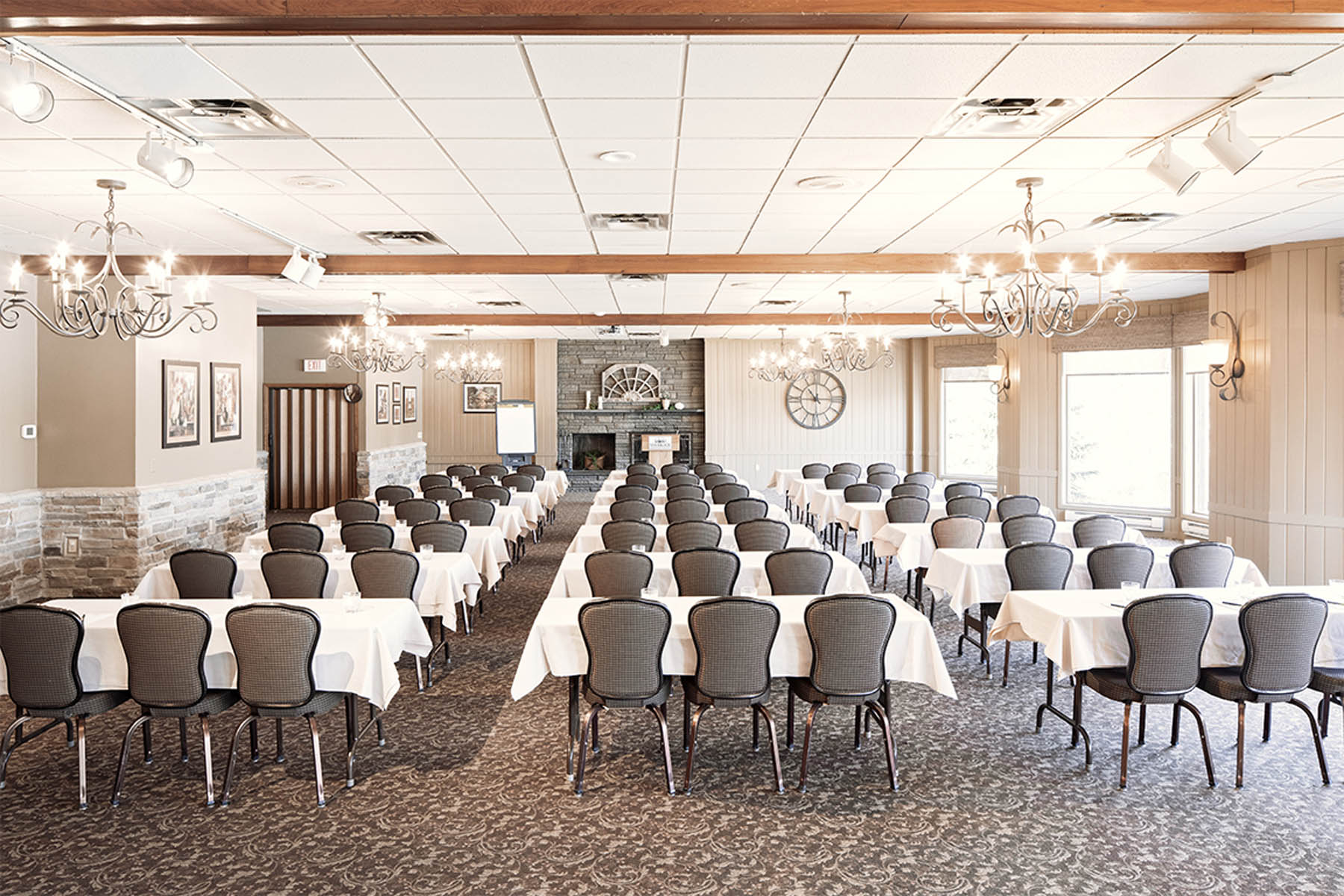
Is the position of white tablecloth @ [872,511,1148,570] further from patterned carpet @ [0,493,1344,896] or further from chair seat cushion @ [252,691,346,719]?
chair seat cushion @ [252,691,346,719]

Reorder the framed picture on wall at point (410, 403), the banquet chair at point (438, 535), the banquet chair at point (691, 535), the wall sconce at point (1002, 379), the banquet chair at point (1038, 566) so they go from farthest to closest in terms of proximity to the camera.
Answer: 1. the framed picture on wall at point (410, 403)
2. the wall sconce at point (1002, 379)
3. the banquet chair at point (438, 535)
4. the banquet chair at point (691, 535)
5. the banquet chair at point (1038, 566)

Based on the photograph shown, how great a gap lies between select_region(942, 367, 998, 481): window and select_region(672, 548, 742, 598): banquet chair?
12951mm

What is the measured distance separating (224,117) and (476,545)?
4.36 m

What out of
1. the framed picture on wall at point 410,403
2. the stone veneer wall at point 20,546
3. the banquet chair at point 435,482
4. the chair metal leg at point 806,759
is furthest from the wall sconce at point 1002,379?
the stone veneer wall at point 20,546

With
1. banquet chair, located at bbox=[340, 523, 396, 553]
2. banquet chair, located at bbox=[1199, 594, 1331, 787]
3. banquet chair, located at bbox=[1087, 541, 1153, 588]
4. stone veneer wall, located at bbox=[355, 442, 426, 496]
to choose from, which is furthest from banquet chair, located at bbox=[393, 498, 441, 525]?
stone veneer wall, located at bbox=[355, 442, 426, 496]

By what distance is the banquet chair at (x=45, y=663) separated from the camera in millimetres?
4191

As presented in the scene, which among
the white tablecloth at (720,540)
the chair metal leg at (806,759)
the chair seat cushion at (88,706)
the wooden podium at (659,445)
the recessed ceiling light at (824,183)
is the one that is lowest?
the chair metal leg at (806,759)

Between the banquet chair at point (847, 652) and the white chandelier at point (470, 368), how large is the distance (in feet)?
50.0

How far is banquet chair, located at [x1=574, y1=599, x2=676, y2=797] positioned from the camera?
14.1 feet

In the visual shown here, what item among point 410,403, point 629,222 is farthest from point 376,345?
point 410,403

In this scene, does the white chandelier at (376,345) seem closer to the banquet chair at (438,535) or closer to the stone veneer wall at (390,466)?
the stone veneer wall at (390,466)

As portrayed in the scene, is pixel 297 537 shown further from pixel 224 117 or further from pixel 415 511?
pixel 224 117

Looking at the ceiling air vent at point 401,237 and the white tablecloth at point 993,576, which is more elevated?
the ceiling air vent at point 401,237

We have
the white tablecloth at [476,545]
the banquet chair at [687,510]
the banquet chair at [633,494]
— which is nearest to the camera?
the white tablecloth at [476,545]
